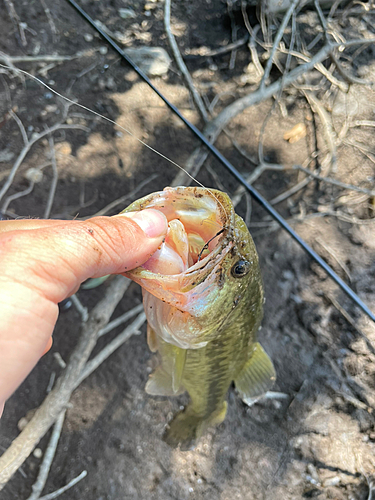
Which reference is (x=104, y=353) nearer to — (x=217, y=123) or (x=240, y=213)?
(x=240, y=213)

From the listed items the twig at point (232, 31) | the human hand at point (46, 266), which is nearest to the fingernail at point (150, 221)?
the human hand at point (46, 266)

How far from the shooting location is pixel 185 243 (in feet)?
4.14

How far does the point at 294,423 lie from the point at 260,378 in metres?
1.20

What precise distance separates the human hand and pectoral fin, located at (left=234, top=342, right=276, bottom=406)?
109cm

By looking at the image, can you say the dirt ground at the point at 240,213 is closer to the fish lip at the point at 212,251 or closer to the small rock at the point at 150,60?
the small rock at the point at 150,60

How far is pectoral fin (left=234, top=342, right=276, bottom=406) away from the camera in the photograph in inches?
72.6

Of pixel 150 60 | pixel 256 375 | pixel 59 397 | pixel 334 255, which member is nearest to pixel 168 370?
pixel 256 375

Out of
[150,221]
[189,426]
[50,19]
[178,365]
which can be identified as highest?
[50,19]

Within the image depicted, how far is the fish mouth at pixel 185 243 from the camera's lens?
1.15 metres

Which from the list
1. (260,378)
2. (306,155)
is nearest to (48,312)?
(260,378)

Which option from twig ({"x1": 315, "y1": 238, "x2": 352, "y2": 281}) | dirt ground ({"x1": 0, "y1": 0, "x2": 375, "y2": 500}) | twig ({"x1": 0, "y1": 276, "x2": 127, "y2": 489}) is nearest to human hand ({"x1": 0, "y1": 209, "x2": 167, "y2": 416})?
twig ({"x1": 0, "y1": 276, "x2": 127, "y2": 489})

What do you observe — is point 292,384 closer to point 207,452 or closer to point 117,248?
point 207,452

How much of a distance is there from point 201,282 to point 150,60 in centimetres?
367

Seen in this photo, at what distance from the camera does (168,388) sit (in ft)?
6.44
